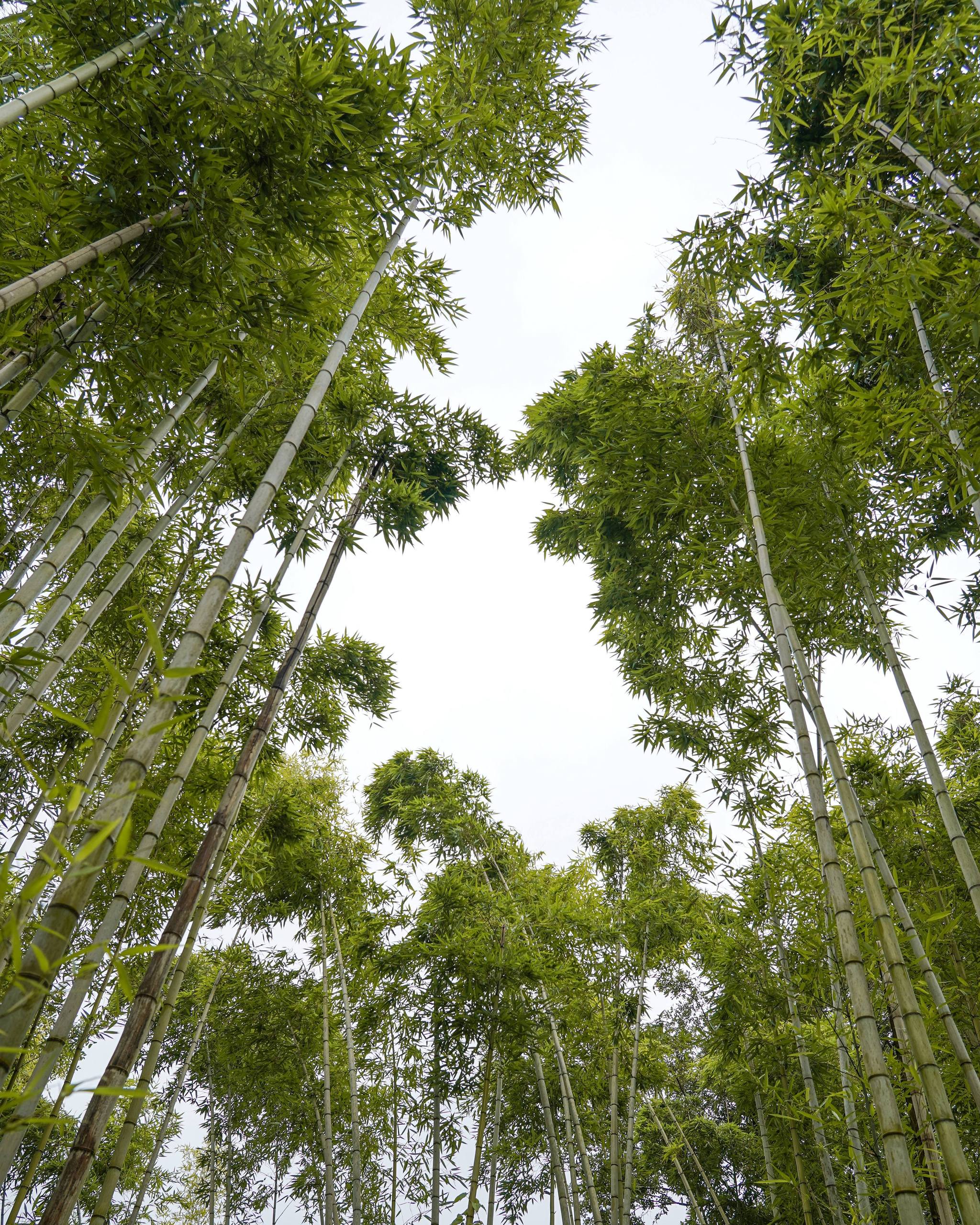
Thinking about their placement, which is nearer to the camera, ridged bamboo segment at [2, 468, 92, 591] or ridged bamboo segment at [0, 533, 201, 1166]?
ridged bamboo segment at [0, 533, 201, 1166]

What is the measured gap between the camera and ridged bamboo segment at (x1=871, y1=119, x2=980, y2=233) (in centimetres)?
234

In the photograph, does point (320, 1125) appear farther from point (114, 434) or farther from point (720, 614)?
point (114, 434)

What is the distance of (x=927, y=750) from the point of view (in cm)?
322

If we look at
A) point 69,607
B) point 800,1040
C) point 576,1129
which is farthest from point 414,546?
point 576,1129

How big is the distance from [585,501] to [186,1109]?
360 inches

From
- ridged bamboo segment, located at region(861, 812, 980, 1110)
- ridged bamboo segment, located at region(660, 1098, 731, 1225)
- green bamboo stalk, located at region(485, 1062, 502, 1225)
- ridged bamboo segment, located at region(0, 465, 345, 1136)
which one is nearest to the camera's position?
ridged bamboo segment, located at region(0, 465, 345, 1136)

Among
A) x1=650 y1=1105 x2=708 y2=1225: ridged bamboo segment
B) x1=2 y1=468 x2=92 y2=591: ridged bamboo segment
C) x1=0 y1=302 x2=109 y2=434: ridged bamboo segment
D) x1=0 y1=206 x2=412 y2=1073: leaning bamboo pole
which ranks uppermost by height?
x1=2 y1=468 x2=92 y2=591: ridged bamboo segment

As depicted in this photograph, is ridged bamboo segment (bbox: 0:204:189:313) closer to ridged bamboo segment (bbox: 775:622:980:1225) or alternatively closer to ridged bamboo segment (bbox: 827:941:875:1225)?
ridged bamboo segment (bbox: 775:622:980:1225)

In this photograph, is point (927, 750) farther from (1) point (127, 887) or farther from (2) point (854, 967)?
(1) point (127, 887)

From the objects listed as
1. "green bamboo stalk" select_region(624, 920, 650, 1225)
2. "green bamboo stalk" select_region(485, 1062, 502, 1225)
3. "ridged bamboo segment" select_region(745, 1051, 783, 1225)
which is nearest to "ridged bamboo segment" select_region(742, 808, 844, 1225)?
"ridged bamboo segment" select_region(745, 1051, 783, 1225)

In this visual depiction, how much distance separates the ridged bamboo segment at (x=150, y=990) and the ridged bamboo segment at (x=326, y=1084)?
3855 mm

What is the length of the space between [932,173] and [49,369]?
10.9ft

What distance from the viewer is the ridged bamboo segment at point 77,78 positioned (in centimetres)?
217

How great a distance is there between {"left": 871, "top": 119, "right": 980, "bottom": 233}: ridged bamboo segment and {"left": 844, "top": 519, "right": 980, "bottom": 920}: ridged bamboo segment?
173cm
